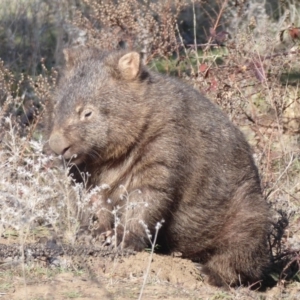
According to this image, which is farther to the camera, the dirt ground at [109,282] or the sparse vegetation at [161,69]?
the sparse vegetation at [161,69]

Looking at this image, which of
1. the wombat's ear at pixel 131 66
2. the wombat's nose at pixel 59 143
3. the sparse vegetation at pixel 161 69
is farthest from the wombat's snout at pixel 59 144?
the wombat's ear at pixel 131 66

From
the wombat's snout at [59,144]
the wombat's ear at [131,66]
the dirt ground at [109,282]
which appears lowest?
the dirt ground at [109,282]

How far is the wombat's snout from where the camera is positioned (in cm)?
565

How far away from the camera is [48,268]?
206 inches

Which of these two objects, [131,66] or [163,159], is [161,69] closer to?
[131,66]

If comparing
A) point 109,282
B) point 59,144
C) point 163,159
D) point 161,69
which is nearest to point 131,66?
point 163,159

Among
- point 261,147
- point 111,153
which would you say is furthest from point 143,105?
point 261,147

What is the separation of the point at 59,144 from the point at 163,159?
669 mm

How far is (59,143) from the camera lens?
5652 mm

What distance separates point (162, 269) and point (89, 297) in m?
1.15

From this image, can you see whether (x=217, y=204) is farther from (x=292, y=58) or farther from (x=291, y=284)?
(x=292, y=58)

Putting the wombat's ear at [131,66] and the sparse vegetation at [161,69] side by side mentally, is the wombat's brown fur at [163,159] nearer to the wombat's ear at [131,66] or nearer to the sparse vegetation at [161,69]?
the wombat's ear at [131,66]

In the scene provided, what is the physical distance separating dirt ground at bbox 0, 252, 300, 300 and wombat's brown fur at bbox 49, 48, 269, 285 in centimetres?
24

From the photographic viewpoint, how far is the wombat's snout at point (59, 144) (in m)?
5.65
